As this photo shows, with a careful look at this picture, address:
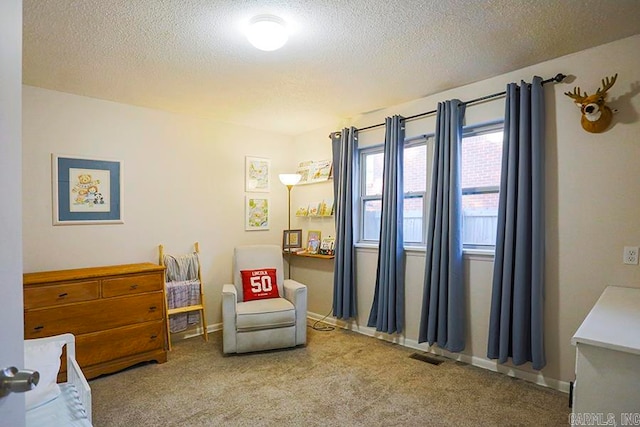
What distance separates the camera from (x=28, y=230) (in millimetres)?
2885

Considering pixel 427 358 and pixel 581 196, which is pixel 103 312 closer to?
pixel 427 358

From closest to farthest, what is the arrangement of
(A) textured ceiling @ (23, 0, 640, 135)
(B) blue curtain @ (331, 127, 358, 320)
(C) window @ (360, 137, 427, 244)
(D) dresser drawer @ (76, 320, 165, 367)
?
(A) textured ceiling @ (23, 0, 640, 135)
(D) dresser drawer @ (76, 320, 165, 367)
(C) window @ (360, 137, 427, 244)
(B) blue curtain @ (331, 127, 358, 320)

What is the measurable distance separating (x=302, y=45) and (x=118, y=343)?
2.68 metres

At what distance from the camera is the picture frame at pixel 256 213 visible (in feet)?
14.1

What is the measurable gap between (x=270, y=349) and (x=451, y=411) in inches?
64.8

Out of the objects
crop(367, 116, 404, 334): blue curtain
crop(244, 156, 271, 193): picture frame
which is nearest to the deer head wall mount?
crop(367, 116, 404, 334): blue curtain

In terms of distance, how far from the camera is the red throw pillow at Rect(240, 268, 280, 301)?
3.55 m

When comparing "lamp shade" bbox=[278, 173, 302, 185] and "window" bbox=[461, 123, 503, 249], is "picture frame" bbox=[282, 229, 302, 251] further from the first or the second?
"window" bbox=[461, 123, 503, 249]

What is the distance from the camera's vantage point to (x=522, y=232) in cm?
251

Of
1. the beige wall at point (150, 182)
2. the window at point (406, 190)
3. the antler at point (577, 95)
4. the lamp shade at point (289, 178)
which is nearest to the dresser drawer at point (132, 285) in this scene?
the beige wall at point (150, 182)

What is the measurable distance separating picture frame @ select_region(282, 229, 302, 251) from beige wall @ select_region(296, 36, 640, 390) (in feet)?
7.50

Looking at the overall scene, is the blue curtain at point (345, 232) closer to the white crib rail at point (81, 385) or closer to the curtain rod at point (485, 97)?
the curtain rod at point (485, 97)

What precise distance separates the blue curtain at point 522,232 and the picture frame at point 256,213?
2.75 metres

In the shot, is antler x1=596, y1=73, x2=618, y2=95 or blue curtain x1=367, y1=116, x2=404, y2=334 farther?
blue curtain x1=367, y1=116, x2=404, y2=334
